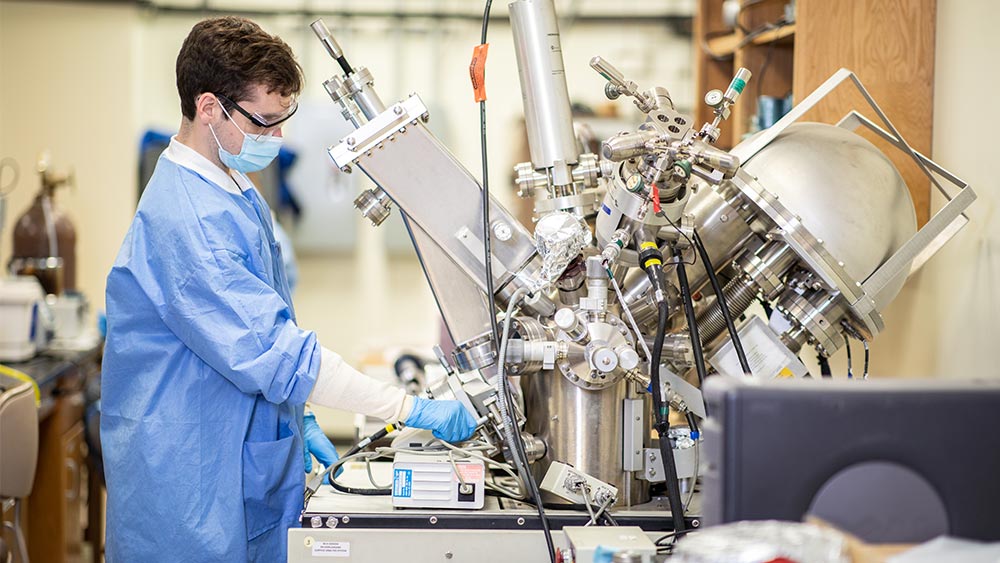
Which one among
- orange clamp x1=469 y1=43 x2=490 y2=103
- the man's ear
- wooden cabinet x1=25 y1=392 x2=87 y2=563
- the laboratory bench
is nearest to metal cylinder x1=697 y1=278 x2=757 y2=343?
orange clamp x1=469 y1=43 x2=490 y2=103

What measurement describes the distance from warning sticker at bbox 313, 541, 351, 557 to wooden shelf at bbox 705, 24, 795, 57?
63.3 inches

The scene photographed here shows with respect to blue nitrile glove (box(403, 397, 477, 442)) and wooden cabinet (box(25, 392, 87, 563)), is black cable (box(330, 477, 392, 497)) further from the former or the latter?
wooden cabinet (box(25, 392, 87, 563))

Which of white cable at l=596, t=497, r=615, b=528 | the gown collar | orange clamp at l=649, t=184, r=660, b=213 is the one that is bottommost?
white cable at l=596, t=497, r=615, b=528

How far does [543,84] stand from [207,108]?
56cm

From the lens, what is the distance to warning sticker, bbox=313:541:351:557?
143 centimetres

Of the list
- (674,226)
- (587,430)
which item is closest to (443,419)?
(587,430)

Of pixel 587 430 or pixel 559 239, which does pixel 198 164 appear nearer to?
pixel 559 239

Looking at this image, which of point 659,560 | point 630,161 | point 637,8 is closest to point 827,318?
point 630,161

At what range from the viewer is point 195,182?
1611 millimetres

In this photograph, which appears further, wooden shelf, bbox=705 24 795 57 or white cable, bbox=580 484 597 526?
wooden shelf, bbox=705 24 795 57

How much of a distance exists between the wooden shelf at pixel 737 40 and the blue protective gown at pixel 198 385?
1435 mm

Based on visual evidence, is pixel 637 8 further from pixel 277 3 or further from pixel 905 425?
pixel 905 425

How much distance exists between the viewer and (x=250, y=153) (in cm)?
168

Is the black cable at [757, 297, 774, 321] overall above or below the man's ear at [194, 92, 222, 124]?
below
